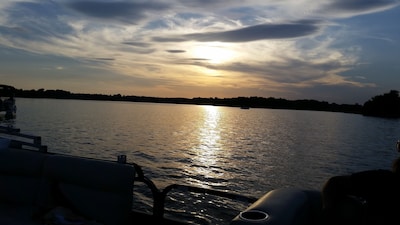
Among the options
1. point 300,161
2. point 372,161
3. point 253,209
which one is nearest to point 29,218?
point 253,209

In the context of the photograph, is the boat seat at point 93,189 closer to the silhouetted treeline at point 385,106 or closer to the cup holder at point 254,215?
the cup holder at point 254,215

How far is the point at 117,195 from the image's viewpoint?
423 centimetres

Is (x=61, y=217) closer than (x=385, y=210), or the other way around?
(x=385, y=210)

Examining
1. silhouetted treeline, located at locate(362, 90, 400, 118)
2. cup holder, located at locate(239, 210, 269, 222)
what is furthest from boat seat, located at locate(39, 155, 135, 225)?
silhouetted treeline, located at locate(362, 90, 400, 118)

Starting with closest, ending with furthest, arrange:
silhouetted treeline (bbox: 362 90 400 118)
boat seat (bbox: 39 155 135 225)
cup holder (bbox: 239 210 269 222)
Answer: cup holder (bbox: 239 210 269 222), boat seat (bbox: 39 155 135 225), silhouetted treeline (bbox: 362 90 400 118)

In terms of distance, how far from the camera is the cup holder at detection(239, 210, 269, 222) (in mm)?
2751

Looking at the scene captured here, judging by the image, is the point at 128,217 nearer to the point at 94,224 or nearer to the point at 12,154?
the point at 94,224

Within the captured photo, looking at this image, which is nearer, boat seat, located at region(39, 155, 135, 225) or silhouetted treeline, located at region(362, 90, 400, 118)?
boat seat, located at region(39, 155, 135, 225)

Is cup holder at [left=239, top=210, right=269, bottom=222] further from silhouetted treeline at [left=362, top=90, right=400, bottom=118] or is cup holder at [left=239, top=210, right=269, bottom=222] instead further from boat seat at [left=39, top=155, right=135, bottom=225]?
silhouetted treeline at [left=362, top=90, right=400, bottom=118]

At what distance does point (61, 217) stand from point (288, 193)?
95.2 inches

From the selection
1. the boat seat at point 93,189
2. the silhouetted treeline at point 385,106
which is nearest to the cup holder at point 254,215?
the boat seat at point 93,189

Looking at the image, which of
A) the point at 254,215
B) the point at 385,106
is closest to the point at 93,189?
the point at 254,215

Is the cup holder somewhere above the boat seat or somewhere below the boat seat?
above

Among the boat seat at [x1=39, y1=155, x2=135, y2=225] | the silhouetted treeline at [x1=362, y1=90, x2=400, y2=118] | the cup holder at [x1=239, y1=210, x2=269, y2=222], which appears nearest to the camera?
the cup holder at [x1=239, y1=210, x2=269, y2=222]
